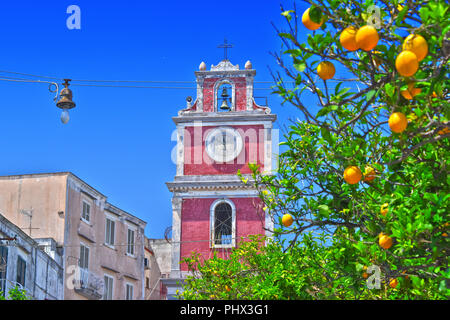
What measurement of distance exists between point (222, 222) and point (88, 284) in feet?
24.9

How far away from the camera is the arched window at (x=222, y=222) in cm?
3547

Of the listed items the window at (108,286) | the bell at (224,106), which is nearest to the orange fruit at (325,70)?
the bell at (224,106)

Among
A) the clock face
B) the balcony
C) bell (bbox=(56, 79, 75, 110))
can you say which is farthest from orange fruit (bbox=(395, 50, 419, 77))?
the clock face

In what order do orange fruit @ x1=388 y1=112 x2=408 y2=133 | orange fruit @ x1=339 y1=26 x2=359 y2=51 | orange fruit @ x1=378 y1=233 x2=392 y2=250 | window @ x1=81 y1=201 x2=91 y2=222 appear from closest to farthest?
orange fruit @ x1=339 y1=26 x2=359 y2=51
orange fruit @ x1=388 y1=112 x2=408 y2=133
orange fruit @ x1=378 y1=233 x2=392 y2=250
window @ x1=81 y1=201 x2=91 y2=222

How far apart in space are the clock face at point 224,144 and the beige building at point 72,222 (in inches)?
255

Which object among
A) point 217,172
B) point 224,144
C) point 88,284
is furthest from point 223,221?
point 88,284

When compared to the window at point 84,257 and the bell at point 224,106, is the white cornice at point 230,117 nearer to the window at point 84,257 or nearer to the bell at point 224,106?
the bell at point 224,106

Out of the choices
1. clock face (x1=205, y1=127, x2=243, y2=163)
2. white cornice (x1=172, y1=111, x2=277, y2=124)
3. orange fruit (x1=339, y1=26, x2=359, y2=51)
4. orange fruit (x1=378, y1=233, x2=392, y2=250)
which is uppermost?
white cornice (x1=172, y1=111, x2=277, y2=124)

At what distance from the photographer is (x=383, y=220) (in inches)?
311

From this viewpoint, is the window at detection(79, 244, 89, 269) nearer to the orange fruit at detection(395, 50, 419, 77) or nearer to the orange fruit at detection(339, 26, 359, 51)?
the orange fruit at detection(339, 26, 359, 51)

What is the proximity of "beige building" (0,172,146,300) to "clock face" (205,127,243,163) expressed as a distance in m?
6.47

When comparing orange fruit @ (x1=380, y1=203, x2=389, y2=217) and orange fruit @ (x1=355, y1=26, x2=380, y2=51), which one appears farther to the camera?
orange fruit @ (x1=380, y1=203, x2=389, y2=217)

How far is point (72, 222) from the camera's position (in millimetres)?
33094

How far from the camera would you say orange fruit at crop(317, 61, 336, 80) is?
6059 mm
